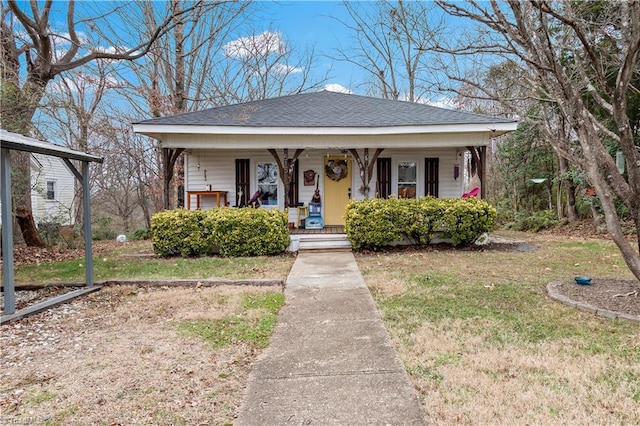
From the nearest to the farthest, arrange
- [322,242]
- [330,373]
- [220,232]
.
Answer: [330,373], [220,232], [322,242]

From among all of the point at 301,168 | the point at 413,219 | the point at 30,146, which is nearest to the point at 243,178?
the point at 301,168

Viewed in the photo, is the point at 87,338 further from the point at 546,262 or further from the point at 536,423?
the point at 546,262

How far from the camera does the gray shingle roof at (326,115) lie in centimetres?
952

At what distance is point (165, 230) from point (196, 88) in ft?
35.9

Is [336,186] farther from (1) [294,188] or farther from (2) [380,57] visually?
(2) [380,57]

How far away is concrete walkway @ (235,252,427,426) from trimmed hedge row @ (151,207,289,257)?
368cm

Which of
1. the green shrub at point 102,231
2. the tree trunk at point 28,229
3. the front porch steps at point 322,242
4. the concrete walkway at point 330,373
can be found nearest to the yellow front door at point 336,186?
the front porch steps at point 322,242

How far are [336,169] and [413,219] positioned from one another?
330 centimetres

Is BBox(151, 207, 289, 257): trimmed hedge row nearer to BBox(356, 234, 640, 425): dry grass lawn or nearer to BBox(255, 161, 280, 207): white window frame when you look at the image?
BBox(255, 161, 280, 207): white window frame

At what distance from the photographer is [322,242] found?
30.6ft

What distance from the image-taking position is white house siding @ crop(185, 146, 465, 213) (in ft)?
36.1

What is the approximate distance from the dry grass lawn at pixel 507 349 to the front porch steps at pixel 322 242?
2999 mm

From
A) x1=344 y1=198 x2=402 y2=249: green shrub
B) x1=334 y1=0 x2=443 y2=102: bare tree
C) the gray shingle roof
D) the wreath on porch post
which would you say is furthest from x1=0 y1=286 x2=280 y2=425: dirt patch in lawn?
x1=334 y1=0 x2=443 y2=102: bare tree

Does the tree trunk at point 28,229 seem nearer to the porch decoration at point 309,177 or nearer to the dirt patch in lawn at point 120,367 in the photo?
the dirt patch in lawn at point 120,367
